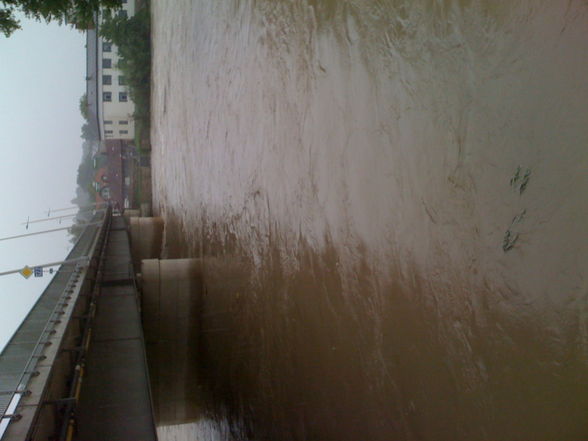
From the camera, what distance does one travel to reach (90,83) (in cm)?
4459

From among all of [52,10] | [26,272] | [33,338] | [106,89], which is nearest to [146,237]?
[26,272]

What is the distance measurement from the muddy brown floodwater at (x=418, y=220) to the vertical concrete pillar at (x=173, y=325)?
152 inches

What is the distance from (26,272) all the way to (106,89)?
121 feet

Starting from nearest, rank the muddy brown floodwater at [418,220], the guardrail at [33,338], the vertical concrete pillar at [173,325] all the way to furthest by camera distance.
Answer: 1. the muddy brown floodwater at [418,220]
2. the guardrail at [33,338]
3. the vertical concrete pillar at [173,325]

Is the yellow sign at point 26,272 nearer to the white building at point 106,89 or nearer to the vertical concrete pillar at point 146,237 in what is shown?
the vertical concrete pillar at point 146,237

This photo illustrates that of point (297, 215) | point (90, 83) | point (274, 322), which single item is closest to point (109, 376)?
point (274, 322)

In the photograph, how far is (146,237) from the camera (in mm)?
21266

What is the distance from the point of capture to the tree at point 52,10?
8.79m

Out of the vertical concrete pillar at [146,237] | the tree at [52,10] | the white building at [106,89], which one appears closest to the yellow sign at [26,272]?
the tree at [52,10]

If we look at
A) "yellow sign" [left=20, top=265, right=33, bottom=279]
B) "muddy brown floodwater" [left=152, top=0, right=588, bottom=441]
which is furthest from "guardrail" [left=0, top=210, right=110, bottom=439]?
"muddy brown floodwater" [left=152, top=0, right=588, bottom=441]

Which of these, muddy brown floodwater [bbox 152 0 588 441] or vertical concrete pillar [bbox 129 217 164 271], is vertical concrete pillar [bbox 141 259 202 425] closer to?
muddy brown floodwater [bbox 152 0 588 441]

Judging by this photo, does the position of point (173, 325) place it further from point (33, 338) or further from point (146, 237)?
point (146, 237)

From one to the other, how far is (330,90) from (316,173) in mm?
793

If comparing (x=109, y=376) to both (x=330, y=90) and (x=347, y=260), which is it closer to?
(x=347, y=260)
